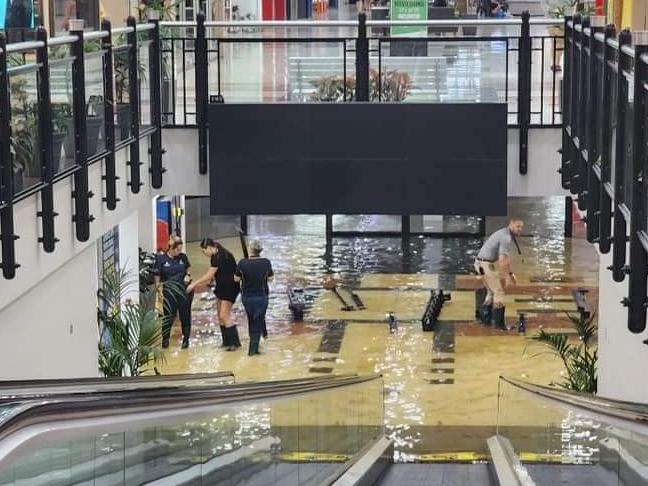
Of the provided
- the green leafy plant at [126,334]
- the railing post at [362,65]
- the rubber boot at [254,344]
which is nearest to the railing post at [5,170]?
the green leafy plant at [126,334]

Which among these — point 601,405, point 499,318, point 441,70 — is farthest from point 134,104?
point 601,405

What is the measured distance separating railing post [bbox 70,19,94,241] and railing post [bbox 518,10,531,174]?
5.68 m

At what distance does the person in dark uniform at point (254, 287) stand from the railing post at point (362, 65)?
2909mm

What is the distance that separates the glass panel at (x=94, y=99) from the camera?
1145 centimetres

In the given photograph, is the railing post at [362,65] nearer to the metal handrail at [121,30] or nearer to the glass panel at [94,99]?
the metal handrail at [121,30]

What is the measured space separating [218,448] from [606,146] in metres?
4.08

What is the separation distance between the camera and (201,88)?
15398mm

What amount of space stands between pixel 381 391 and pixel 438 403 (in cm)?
170

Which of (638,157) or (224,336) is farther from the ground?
(638,157)

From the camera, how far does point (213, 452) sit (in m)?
6.71

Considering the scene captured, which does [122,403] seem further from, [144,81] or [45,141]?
[144,81]

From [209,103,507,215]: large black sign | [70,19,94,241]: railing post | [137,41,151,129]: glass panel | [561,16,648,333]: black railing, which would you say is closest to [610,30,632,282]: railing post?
[561,16,648,333]: black railing

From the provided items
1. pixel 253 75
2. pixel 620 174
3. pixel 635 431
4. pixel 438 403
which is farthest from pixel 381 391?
pixel 635 431

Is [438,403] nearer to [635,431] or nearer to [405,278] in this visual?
[405,278]
